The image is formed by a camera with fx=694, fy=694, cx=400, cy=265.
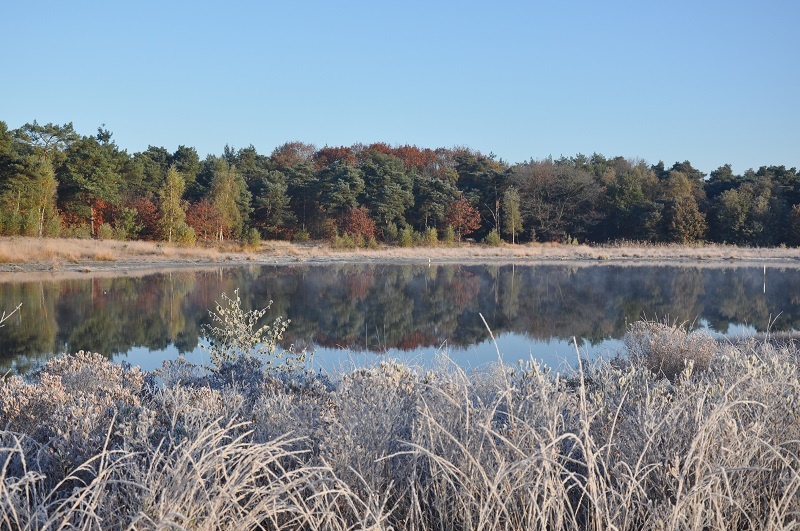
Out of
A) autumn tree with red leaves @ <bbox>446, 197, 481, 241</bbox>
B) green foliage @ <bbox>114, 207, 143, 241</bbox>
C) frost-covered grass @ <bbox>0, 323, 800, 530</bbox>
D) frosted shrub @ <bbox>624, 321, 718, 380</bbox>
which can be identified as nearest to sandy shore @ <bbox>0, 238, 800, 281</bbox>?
autumn tree with red leaves @ <bbox>446, 197, 481, 241</bbox>

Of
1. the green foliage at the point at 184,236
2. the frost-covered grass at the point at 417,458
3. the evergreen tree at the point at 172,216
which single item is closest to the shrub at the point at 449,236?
the green foliage at the point at 184,236

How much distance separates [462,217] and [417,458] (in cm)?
4296

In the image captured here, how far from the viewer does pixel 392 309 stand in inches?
556

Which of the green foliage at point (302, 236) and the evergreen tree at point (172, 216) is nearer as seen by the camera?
the evergreen tree at point (172, 216)

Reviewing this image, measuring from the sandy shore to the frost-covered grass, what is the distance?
1862 centimetres

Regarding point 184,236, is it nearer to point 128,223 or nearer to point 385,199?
point 128,223

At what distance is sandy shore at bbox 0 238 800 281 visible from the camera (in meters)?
24.5

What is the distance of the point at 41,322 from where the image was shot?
11.4m

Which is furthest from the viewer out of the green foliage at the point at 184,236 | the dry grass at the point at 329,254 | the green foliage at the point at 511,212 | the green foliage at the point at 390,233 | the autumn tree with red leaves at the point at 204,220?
the green foliage at the point at 511,212

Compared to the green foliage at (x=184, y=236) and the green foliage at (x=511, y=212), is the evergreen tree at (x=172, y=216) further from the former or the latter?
the green foliage at (x=511, y=212)

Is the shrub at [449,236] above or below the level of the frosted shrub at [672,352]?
above

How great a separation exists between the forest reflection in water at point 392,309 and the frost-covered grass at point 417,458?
4.52 meters

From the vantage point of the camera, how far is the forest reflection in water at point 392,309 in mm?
9688

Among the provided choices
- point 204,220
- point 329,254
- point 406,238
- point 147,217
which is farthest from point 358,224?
point 147,217
